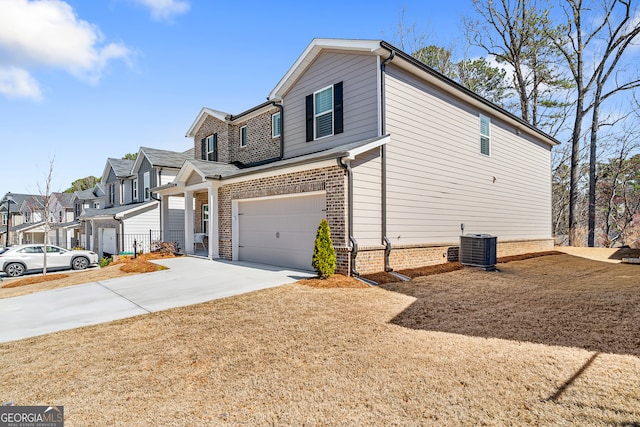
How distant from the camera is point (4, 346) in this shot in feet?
15.7

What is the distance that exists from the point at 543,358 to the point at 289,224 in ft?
25.3

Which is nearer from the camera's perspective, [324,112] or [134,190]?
[324,112]

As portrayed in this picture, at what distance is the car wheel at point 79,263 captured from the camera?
62.6 ft

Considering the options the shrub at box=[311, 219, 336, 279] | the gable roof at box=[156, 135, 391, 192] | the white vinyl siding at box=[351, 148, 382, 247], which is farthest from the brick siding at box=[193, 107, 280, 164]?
the shrub at box=[311, 219, 336, 279]

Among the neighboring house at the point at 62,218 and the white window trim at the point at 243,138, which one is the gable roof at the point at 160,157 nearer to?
the white window trim at the point at 243,138

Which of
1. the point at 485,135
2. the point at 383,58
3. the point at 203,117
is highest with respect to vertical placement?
the point at 203,117

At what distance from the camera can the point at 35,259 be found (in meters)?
17.8

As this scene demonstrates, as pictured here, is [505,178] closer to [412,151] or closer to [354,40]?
[412,151]

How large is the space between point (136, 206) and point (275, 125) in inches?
488

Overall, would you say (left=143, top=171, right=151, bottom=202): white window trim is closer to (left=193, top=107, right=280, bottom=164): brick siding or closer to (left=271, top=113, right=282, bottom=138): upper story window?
(left=193, top=107, right=280, bottom=164): brick siding

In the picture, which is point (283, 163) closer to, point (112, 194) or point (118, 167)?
point (118, 167)

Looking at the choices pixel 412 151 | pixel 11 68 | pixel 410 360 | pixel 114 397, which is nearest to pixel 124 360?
pixel 114 397

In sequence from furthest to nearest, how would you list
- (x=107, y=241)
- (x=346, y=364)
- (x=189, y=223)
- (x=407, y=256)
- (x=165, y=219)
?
(x=107, y=241) < (x=165, y=219) < (x=189, y=223) < (x=407, y=256) < (x=346, y=364)

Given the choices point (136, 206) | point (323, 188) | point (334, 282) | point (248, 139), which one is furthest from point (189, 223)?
point (334, 282)
